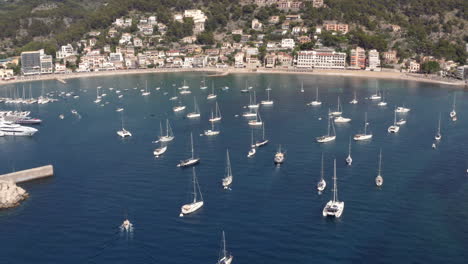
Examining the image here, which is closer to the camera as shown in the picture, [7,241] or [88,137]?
[7,241]

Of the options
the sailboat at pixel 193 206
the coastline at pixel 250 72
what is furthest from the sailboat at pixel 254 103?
the sailboat at pixel 193 206

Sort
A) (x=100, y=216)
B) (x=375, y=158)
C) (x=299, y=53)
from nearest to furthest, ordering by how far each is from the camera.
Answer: (x=100, y=216) → (x=375, y=158) → (x=299, y=53)

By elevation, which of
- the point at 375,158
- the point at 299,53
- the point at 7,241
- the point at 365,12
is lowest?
the point at 7,241

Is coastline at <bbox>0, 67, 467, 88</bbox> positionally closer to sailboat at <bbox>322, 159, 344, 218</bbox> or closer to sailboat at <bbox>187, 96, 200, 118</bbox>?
sailboat at <bbox>187, 96, 200, 118</bbox>

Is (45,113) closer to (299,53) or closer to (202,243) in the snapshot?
(202,243)

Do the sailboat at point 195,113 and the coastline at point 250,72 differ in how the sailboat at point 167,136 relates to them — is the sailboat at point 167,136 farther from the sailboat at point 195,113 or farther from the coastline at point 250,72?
the coastline at point 250,72

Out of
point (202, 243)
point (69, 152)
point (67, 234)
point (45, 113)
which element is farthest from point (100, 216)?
point (45, 113)
